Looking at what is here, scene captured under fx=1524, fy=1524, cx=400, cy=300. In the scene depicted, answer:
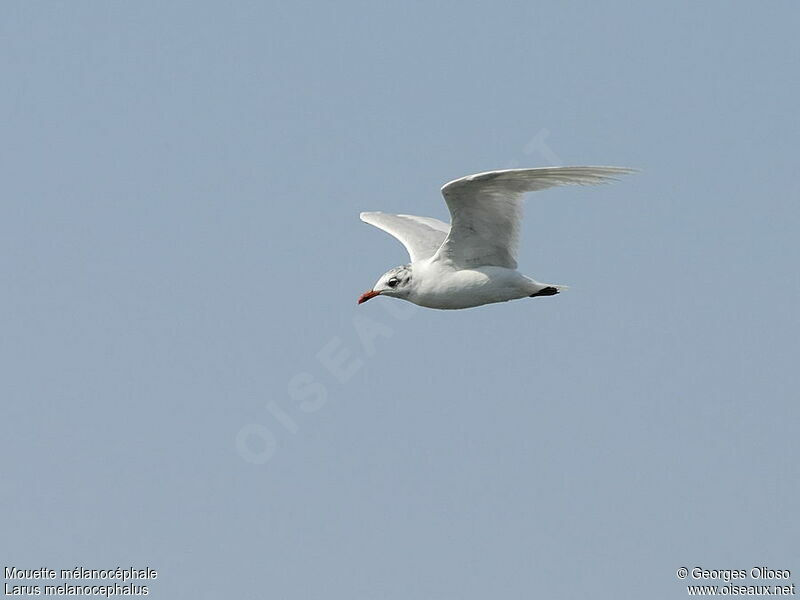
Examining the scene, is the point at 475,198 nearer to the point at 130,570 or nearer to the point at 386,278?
the point at 386,278

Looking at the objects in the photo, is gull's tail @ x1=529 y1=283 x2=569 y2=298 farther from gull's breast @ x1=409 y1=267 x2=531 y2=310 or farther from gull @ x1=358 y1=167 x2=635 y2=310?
gull's breast @ x1=409 y1=267 x2=531 y2=310

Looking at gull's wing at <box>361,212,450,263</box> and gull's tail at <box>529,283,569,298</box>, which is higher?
gull's wing at <box>361,212,450,263</box>

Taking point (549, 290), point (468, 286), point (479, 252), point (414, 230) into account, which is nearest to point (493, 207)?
point (479, 252)

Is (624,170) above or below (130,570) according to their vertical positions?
above

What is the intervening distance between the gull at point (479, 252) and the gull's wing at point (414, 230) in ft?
3.97

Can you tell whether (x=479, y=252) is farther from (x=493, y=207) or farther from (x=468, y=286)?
(x=493, y=207)

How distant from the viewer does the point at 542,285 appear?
25.2 meters

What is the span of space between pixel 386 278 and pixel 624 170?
5.45 metres

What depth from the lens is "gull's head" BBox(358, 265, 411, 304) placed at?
25672 millimetres

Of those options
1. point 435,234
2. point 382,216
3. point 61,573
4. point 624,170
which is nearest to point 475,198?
point 624,170

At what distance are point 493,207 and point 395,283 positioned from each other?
2610mm

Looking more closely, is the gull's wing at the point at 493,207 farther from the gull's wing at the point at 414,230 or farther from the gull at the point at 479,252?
the gull's wing at the point at 414,230

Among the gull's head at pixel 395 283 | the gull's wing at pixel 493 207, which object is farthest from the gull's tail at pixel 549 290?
the gull's head at pixel 395 283

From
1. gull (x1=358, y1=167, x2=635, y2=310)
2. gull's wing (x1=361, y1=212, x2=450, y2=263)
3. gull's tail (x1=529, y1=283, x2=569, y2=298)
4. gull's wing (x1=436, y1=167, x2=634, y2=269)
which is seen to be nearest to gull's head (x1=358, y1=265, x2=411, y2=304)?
gull (x1=358, y1=167, x2=635, y2=310)
